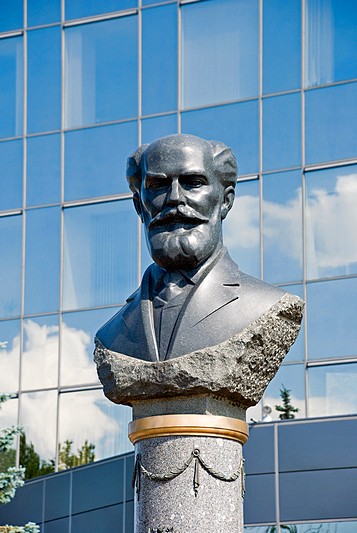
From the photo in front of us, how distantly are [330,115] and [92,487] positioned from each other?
746 centimetres

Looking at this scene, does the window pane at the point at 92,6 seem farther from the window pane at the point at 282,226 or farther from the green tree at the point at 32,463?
the green tree at the point at 32,463

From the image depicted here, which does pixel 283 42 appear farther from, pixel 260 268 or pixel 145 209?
pixel 145 209

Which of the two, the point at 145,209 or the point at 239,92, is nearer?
the point at 145,209

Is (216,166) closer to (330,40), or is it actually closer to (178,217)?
(178,217)

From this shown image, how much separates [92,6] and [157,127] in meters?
3.01

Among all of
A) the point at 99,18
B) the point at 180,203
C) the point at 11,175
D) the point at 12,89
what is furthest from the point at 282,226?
the point at 180,203

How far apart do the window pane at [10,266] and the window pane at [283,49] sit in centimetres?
553

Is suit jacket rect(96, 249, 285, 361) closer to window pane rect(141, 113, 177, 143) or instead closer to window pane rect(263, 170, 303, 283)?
window pane rect(263, 170, 303, 283)

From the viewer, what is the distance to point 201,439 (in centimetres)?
730

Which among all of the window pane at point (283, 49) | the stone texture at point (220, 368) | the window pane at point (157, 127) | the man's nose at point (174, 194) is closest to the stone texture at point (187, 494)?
the stone texture at point (220, 368)

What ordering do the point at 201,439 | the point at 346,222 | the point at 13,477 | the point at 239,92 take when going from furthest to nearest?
1. the point at 239,92
2. the point at 346,222
3. the point at 13,477
4. the point at 201,439

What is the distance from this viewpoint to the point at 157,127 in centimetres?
2372

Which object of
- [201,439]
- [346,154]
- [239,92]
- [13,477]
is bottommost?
[201,439]

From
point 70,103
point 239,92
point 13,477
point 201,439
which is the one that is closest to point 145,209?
point 201,439
